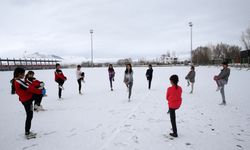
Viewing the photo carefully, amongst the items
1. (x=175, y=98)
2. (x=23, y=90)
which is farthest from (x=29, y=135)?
(x=175, y=98)

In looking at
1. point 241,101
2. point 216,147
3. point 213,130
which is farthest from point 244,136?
point 241,101

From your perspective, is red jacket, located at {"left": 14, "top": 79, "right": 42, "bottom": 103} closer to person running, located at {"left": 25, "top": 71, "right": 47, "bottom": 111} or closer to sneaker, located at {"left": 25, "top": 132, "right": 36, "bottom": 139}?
person running, located at {"left": 25, "top": 71, "right": 47, "bottom": 111}

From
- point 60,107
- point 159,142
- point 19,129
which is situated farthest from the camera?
point 60,107

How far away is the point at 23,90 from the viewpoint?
421 centimetres

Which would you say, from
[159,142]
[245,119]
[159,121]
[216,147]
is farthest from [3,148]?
[245,119]

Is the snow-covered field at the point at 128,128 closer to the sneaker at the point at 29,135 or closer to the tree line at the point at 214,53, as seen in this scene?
the sneaker at the point at 29,135

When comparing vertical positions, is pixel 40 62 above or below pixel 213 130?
above

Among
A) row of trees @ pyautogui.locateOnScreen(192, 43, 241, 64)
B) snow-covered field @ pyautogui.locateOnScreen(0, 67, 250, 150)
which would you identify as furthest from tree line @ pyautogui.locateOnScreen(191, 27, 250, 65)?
snow-covered field @ pyautogui.locateOnScreen(0, 67, 250, 150)

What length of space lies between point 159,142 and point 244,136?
2.34 metres

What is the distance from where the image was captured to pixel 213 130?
476 cm

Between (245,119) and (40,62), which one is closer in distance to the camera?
(245,119)

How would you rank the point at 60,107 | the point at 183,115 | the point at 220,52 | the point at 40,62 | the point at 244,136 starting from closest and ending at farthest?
the point at 244,136
the point at 183,115
the point at 60,107
the point at 40,62
the point at 220,52

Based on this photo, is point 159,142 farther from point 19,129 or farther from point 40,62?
point 40,62

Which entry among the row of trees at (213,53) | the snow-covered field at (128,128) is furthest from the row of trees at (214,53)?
the snow-covered field at (128,128)
